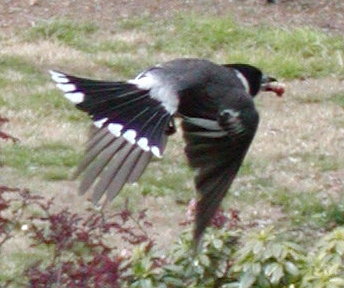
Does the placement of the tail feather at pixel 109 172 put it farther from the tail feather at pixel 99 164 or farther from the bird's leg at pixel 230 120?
the bird's leg at pixel 230 120

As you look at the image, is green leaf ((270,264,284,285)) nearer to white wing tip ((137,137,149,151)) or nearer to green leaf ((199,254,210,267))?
green leaf ((199,254,210,267))

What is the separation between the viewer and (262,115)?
945 cm

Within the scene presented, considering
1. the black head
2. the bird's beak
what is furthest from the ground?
the black head

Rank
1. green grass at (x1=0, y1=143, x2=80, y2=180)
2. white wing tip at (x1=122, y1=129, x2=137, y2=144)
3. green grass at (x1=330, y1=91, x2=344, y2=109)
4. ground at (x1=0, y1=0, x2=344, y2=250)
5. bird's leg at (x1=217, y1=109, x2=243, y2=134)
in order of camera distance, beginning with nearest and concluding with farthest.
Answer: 1. white wing tip at (x1=122, y1=129, x2=137, y2=144)
2. bird's leg at (x1=217, y1=109, x2=243, y2=134)
3. ground at (x1=0, y1=0, x2=344, y2=250)
4. green grass at (x1=0, y1=143, x2=80, y2=180)
5. green grass at (x1=330, y1=91, x2=344, y2=109)

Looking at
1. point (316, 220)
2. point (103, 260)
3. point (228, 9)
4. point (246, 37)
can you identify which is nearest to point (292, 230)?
point (316, 220)

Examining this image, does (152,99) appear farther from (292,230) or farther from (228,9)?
(228,9)

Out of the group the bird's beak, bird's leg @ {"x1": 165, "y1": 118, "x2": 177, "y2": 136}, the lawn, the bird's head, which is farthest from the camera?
the lawn

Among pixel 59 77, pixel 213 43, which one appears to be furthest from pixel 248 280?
pixel 213 43

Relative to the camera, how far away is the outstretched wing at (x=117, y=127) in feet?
15.7

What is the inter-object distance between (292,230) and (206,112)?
7.33ft

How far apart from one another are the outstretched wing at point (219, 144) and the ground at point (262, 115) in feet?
6.41

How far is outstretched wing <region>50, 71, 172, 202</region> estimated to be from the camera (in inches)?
188

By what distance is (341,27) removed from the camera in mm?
11828

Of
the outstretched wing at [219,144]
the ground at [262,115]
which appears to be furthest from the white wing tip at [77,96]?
the ground at [262,115]
